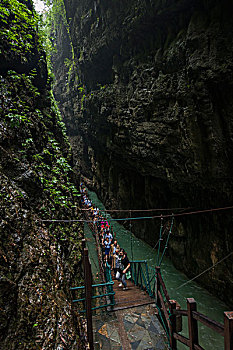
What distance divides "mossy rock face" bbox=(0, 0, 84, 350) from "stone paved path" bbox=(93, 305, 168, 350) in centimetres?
49

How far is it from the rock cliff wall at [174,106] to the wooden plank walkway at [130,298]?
3.40m

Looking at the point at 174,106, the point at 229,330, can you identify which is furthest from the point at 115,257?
the point at 174,106

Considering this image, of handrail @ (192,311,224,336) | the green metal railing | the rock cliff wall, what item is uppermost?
the rock cliff wall

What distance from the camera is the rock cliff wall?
6.04 meters

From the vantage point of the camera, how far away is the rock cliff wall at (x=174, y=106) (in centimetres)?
604

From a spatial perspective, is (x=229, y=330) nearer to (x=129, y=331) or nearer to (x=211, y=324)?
(x=211, y=324)

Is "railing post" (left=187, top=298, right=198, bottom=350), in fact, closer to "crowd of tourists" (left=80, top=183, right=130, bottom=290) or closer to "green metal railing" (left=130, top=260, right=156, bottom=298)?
"green metal railing" (left=130, top=260, right=156, bottom=298)

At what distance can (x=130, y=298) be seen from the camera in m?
5.27

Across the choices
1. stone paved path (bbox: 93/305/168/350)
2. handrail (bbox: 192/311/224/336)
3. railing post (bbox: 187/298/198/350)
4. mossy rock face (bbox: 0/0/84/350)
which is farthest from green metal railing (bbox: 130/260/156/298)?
handrail (bbox: 192/311/224/336)

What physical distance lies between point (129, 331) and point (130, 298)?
116cm

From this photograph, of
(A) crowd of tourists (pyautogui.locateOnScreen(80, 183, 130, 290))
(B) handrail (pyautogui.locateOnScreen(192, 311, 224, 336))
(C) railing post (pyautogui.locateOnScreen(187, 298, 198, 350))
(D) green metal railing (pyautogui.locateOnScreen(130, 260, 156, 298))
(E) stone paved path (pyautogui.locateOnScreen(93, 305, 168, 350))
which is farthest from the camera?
(A) crowd of tourists (pyautogui.locateOnScreen(80, 183, 130, 290))

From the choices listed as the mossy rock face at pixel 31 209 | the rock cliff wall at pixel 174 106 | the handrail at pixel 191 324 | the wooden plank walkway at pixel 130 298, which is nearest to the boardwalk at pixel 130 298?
the wooden plank walkway at pixel 130 298

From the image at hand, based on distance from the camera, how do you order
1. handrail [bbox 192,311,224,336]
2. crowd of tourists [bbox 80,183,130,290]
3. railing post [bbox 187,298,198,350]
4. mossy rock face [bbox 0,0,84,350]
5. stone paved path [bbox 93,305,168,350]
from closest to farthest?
handrail [bbox 192,311,224,336] → railing post [bbox 187,298,198,350] → mossy rock face [bbox 0,0,84,350] → stone paved path [bbox 93,305,168,350] → crowd of tourists [bbox 80,183,130,290]

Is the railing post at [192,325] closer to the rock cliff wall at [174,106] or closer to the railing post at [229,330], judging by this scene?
the railing post at [229,330]
